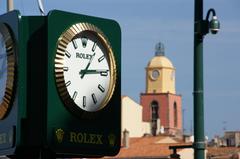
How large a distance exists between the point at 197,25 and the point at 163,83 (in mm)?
120795

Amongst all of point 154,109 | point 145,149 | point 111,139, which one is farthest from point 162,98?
point 111,139

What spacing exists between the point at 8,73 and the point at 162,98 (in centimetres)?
11702

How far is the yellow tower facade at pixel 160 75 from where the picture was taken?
419 feet

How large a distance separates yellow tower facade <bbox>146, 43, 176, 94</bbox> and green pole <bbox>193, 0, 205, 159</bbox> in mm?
117742

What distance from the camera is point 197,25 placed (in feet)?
29.3

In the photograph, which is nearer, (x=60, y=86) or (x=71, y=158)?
(x=60, y=86)

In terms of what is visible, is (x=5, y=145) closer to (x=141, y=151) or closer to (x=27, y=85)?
(x=27, y=85)

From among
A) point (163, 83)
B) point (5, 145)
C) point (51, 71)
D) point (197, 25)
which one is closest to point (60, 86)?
point (51, 71)

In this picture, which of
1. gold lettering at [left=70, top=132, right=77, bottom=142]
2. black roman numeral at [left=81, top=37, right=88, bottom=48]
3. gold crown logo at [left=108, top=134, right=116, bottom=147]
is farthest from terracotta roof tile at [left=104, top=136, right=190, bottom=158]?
gold lettering at [left=70, top=132, right=77, bottom=142]

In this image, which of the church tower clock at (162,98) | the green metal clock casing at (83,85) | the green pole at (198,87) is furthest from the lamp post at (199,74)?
the church tower clock at (162,98)

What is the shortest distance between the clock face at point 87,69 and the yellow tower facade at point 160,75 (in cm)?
11764

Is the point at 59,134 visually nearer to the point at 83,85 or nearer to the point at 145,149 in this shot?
the point at 83,85

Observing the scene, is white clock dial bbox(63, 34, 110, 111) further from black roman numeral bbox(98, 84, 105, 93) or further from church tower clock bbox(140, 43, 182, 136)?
church tower clock bbox(140, 43, 182, 136)

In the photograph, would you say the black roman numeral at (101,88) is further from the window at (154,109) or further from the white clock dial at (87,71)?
the window at (154,109)
